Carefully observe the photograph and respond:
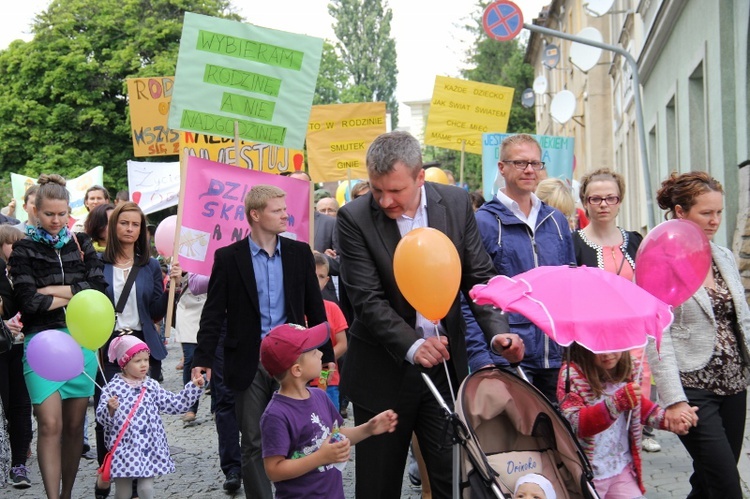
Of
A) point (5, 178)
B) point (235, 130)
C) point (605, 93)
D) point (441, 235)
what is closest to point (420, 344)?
point (441, 235)

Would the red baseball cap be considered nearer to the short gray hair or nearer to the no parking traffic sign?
the short gray hair

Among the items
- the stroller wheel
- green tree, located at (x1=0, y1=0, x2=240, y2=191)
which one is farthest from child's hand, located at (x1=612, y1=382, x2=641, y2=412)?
green tree, located at (x1=0, y1=0, x2=240, y2=191)

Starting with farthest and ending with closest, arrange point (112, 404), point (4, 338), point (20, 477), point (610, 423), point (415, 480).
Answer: point (20, 477)
point (415, 480)
point (4, 338)
point (112, 404)
point (610, 423)

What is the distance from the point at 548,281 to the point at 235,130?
4.95 metres

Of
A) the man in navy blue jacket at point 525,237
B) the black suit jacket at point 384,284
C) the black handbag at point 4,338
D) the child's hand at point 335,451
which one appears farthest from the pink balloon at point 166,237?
the child's hand at point 335,451

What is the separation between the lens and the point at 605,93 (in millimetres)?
30938

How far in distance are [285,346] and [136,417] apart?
174 centimetres

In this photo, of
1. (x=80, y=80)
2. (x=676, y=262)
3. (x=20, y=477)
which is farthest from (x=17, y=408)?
(x=80, y=80)

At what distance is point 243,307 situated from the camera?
20.7ft

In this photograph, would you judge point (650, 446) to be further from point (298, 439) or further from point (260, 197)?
point (298, 439)

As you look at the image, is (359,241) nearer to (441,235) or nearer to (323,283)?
(441,235)

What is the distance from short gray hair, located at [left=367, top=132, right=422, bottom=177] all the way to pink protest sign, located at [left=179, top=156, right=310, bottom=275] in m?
3.62

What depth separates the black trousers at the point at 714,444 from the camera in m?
4.93

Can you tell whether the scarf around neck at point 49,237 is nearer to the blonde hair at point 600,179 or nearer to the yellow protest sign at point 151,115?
the blonde hair at point 600,179
